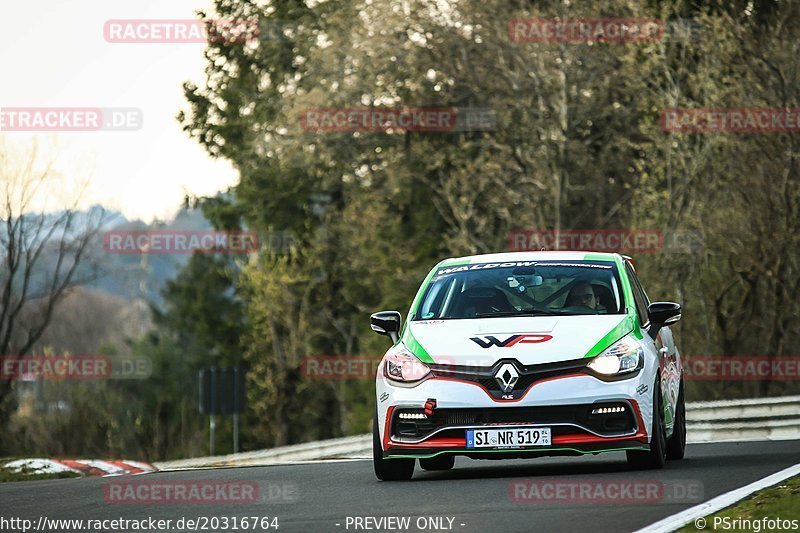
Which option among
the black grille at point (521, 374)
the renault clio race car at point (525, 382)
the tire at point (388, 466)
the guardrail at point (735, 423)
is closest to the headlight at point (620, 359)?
the renault clio race car at point (525, 382)

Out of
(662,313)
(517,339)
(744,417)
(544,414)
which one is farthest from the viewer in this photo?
(744,417)

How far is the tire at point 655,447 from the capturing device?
11.6 metres

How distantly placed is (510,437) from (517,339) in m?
0.74

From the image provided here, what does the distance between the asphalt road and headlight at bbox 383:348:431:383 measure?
2.75 feet

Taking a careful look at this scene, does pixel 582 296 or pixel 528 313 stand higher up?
pixel 582 296

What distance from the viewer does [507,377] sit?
11172 millimetres

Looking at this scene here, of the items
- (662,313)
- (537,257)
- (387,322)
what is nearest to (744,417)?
(537,257)

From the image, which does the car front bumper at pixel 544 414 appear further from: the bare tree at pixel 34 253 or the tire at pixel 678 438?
the bare tree at pixel 34 253

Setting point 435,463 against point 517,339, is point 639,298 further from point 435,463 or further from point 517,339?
point 435,463

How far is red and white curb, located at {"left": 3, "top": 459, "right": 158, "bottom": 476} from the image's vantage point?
1594 cm

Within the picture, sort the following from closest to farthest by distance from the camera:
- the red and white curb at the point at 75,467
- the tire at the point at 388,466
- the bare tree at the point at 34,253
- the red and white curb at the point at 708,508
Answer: the red and white curb at the point at 708,508 < the tire at the point at 388,466 < the red and white curb at the point at 75,467 < the bare tree at the point at 34,253

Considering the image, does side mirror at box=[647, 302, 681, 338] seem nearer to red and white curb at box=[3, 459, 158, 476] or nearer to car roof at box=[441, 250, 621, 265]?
car roof at box=[441, 250, 621, 265]

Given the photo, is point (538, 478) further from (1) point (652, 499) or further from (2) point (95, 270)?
(2) point (95, 270)

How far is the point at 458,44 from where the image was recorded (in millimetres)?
37656
